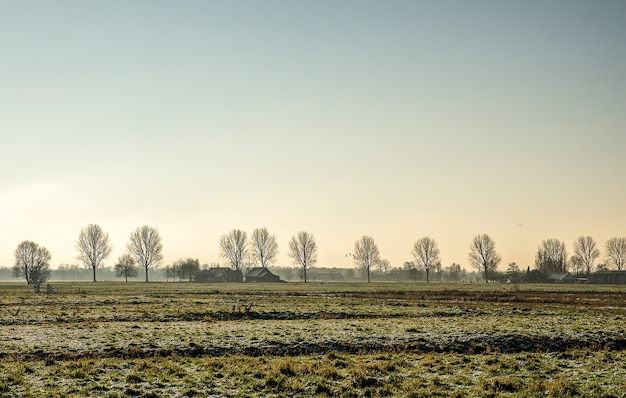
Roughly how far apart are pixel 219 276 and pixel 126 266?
1242 inches

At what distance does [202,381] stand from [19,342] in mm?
13160

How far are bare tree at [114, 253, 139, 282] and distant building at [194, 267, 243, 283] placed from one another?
21.5m

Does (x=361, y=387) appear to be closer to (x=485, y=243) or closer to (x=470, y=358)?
(x=470, y=358)

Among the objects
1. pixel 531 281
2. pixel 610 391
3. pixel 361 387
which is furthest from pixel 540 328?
pixel 531 281

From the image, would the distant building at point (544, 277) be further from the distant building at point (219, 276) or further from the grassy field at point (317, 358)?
the grassy field at point (317, 358)

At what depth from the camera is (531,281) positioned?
532 feet

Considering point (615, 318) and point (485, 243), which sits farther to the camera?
point (485, 243)

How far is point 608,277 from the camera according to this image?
161875mm

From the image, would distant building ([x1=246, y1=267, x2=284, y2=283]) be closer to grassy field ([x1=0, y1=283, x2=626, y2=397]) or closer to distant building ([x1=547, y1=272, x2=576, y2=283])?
distant building ([x1=547, y1=272, x2=576, y2=283])

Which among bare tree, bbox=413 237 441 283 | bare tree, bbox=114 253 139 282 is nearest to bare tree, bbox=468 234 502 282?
bare tree, bbox=413 237 441 283

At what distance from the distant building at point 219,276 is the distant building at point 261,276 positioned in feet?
24.1

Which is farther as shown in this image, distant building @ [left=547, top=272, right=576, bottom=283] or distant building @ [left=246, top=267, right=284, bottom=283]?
distant building @ [left=246, top=267, right=284, bottom=283]

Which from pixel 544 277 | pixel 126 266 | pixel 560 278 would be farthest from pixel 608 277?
pixel 126 266

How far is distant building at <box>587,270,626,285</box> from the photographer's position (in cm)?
16038
